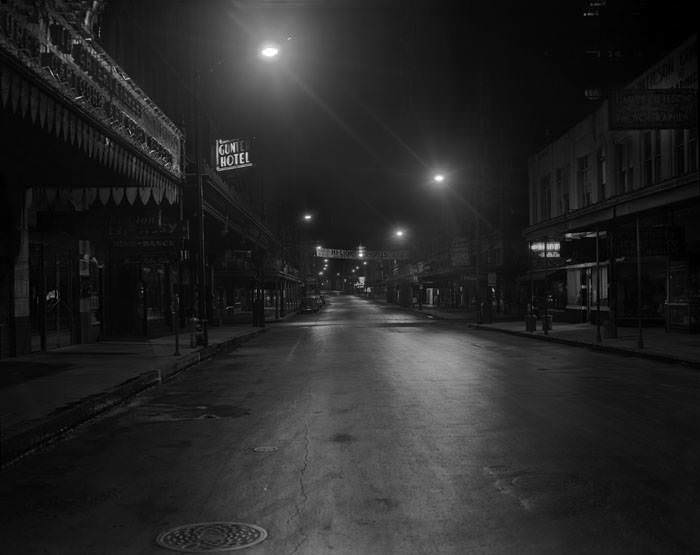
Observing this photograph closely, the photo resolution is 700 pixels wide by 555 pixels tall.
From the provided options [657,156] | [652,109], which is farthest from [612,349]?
[657,156]

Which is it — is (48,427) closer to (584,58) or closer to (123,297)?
(123,297)

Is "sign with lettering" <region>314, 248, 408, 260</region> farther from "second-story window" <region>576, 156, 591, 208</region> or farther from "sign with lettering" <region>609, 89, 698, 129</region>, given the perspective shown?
"sign with lettering" <region>609, 89, 698, 129</region>

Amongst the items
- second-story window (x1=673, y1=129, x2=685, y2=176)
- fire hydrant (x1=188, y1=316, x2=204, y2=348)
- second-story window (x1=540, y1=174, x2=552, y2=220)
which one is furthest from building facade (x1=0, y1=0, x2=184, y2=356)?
second-story window (x1=540, y1=174, x2=552, y2=220)

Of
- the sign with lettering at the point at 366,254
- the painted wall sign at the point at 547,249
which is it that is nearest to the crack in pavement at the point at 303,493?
the painted wall sign at the point at 547,249

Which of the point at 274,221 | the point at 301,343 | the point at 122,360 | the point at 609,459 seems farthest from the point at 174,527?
the point at 274,221

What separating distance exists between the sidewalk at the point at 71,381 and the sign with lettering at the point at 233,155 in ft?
44.8

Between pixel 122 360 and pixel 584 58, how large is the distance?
1848 inches

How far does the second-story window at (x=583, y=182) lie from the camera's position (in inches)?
1426

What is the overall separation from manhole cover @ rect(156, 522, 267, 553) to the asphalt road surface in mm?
96

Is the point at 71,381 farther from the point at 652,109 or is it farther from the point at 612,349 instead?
the point at 652,109

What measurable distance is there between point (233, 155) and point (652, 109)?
20.4 metres

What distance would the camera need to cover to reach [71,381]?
1368 cm

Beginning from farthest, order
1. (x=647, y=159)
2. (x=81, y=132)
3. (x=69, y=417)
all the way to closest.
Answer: (x=647, y=159) < (x=81, y=132) < (x=69, y=417)

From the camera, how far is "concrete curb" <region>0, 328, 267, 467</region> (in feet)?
27.2
